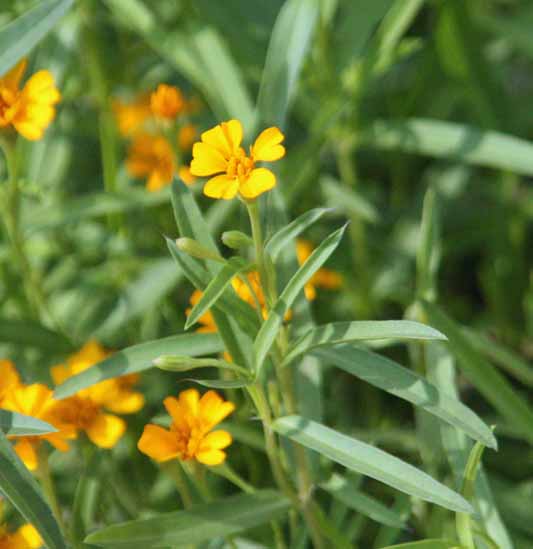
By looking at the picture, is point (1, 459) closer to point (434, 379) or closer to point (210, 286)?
point (210, 286)

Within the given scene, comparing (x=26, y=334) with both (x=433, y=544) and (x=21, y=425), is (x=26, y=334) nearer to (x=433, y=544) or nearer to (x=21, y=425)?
(x=21, y=425)

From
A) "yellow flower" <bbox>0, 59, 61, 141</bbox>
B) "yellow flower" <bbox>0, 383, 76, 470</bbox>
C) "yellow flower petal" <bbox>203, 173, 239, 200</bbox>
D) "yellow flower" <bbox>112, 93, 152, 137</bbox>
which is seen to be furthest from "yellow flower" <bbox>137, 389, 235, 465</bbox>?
"yellow flower" <bbox>112, 93, 152, 137</bbox>

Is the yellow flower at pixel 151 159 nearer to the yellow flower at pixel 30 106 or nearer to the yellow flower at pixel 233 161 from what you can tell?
the yellow flower at pixel 30 106

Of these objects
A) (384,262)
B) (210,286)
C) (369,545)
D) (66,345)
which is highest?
(210,286)

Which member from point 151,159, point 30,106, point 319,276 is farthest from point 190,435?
point 151,159

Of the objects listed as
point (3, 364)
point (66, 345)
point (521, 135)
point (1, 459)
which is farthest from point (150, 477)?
point (521, 135)

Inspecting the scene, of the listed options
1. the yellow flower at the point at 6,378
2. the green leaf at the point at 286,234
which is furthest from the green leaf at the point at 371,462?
the yellow flower at the point at 6,378
